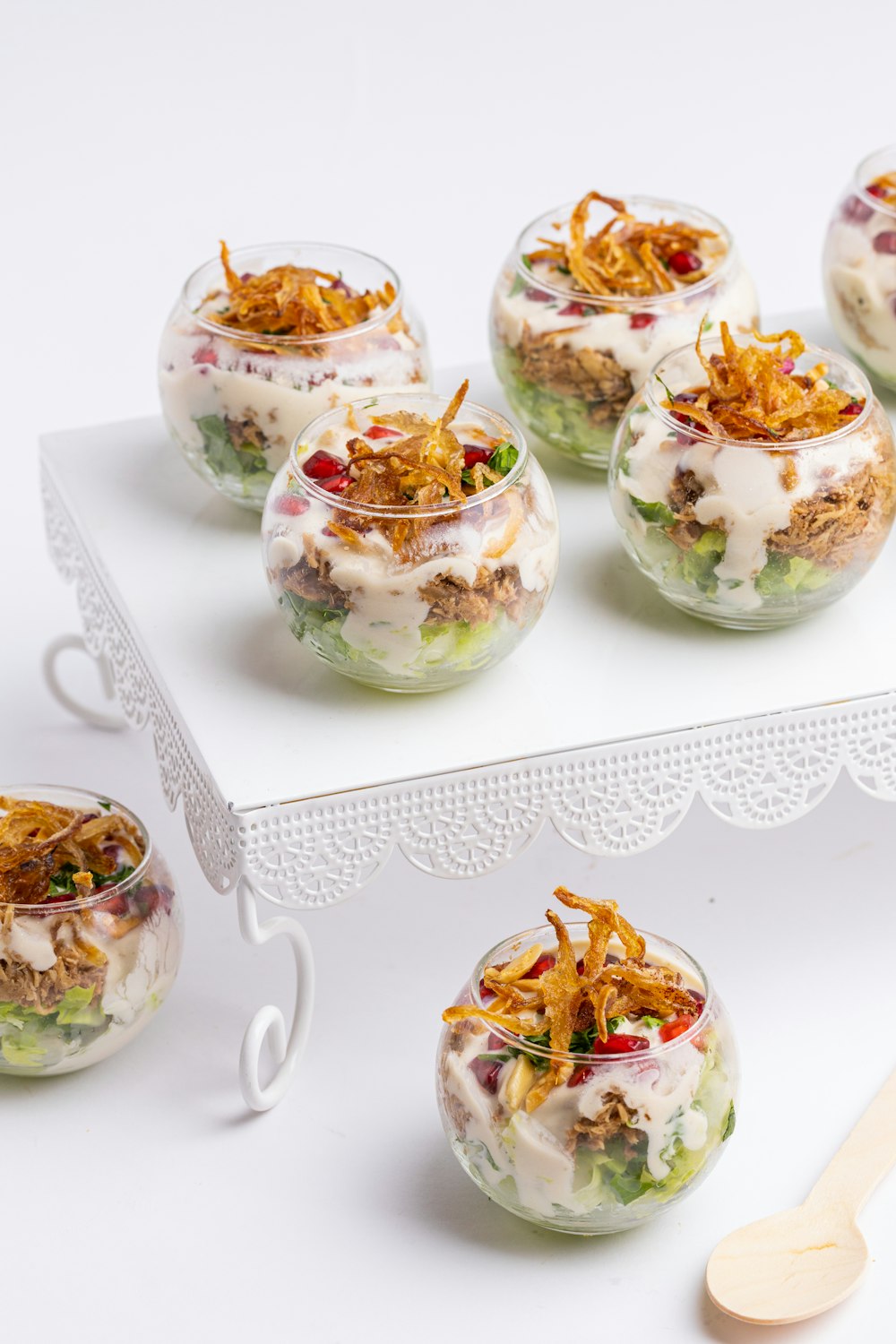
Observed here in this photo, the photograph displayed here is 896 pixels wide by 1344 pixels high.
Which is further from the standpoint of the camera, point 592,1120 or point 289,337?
point 289,337

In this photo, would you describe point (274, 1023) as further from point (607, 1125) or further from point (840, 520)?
point (840, 520)

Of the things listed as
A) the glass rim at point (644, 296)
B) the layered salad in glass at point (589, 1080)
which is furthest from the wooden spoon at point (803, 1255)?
the glass rim at point (644, 296)

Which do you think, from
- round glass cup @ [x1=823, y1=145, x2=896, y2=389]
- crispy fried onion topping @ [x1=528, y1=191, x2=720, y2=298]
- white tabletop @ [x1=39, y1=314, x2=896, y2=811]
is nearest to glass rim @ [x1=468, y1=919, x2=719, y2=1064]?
white tabletop @ [x1=39, y1=314, x2=896, y2=811]

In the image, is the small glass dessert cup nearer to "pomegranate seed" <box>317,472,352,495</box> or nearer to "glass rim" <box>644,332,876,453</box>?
"pomegranate seed" <box>317,472,352,495</box>

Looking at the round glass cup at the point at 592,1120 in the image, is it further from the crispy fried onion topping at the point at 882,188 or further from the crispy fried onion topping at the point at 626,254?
the crispy fried onion topping at the point at 882,188

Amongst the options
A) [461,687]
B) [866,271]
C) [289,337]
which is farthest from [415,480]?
[866,271]

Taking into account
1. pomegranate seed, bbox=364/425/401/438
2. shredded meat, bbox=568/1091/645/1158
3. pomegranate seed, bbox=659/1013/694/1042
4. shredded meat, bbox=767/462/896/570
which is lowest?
shredded meat, bbox=568/1091/645/1158
